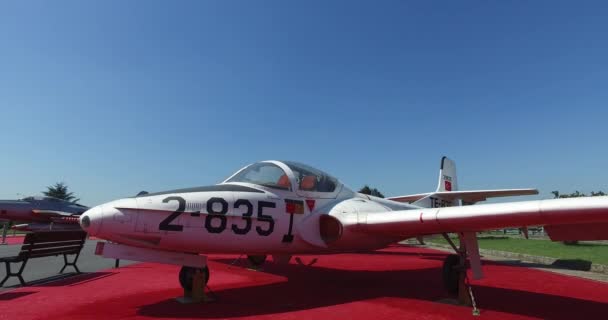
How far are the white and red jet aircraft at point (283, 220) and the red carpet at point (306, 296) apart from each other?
78 centimetres

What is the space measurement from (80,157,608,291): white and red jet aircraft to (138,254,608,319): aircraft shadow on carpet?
2.13 feet

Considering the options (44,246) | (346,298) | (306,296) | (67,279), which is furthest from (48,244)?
(346,298)

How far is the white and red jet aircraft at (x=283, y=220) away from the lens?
5336 mm

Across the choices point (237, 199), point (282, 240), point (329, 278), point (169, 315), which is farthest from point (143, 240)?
point (329, 278)

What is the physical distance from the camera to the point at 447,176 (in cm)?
1986

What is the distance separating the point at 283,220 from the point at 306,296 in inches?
60.7

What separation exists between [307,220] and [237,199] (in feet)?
5.44

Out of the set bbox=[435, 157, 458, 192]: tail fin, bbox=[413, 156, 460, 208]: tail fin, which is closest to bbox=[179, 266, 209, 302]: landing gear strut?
bbox=[413, 156, 460, 208]: tail fin

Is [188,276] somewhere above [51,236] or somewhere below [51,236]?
below

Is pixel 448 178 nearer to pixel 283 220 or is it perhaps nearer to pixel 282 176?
pixel 282 176

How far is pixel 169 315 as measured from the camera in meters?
5.46

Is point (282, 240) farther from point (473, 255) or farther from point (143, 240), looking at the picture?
point (473, 255)

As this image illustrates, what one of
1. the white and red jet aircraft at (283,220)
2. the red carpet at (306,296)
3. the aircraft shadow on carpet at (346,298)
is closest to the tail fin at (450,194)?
the red carpet at (306,296)

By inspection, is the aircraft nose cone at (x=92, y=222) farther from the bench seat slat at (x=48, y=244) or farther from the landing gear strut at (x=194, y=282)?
the bench seat slat at (x=48, y=244)
